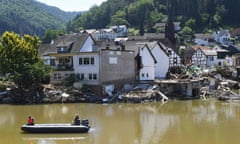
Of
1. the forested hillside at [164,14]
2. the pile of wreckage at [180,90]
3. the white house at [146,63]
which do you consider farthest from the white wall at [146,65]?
the forested hillside at [164,14]

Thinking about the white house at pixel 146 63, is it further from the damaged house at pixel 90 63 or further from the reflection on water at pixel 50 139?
the reflection on water at pixel 50 139

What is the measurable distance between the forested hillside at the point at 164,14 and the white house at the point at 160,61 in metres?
81.1

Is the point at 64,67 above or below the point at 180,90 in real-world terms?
above

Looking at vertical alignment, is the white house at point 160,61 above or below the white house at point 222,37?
below

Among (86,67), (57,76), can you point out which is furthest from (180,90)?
(57,76)

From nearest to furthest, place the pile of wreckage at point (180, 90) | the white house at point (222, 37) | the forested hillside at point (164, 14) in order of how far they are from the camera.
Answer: the pile of wreckage at point (180, 90) → the white house at point (222, 37) → the forested hillside at point (164, 14)

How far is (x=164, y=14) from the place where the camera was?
16400 centimetres

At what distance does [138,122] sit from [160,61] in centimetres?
2542

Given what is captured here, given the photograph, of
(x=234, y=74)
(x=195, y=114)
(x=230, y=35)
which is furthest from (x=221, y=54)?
(x=195, y=114)

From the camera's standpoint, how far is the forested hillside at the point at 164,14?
142 metres

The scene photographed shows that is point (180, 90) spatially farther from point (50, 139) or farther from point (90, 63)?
point (50, 139)

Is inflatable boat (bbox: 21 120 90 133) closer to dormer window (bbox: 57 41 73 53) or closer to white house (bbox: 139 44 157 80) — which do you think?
dormer window (bbox: 57 41 73 53)

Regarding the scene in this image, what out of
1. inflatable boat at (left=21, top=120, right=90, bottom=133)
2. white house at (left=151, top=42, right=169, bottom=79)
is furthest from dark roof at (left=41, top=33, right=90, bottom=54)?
inflatable boat at (left=21, top=120, right=90, bottom=133)

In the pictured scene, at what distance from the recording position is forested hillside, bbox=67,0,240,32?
142250 millimetres
